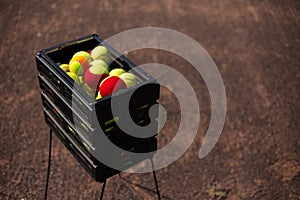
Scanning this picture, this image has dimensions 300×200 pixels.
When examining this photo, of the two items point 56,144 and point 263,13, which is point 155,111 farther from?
point 263,13

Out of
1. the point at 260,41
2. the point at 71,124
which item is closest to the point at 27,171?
the point at 71,124

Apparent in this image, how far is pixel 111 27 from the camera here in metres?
7.46

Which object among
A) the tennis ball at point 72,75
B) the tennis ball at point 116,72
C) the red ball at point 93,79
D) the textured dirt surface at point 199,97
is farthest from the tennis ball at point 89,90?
the textured dirt surface at point 199,97

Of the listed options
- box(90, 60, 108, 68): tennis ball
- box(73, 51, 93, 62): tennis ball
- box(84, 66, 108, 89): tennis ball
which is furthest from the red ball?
box(73, 51, 93, 62): tennis ball

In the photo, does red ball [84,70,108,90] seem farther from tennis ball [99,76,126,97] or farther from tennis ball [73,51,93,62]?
tennis ball [73,51,93,62]

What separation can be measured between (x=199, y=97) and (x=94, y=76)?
3084 millimetres

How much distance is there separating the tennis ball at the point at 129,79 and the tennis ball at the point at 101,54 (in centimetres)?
36

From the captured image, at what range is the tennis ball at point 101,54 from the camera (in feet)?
11.6

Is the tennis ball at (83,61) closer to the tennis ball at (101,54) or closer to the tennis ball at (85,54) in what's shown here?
the tennis ball at (85,54)

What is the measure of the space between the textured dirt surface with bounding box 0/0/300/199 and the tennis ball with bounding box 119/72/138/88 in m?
1.86

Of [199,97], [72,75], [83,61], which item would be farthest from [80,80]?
[199,97]

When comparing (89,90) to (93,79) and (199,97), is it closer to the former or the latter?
(93,79)

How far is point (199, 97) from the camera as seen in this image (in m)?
6.04

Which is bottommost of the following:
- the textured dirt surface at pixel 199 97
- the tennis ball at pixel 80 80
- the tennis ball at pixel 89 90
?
the textured dirt surface at pixel 199 97
